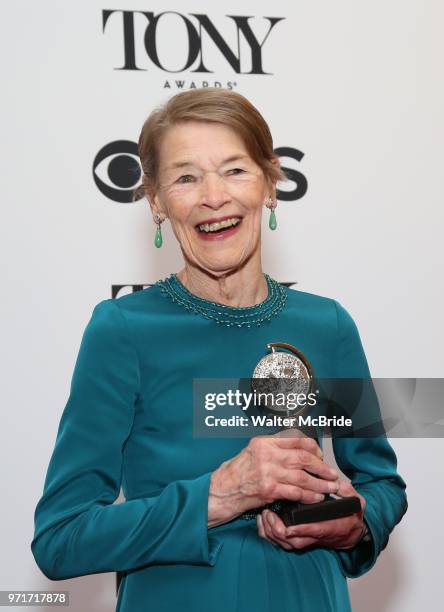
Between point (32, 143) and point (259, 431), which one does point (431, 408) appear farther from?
point (32, 143)

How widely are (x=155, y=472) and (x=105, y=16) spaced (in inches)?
58.6

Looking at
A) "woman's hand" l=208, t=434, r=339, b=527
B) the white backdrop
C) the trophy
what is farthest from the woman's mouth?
the white backdrop

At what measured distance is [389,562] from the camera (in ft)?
7.94

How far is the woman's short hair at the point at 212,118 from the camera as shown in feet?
→ 4.30

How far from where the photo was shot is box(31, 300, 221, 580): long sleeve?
114cm

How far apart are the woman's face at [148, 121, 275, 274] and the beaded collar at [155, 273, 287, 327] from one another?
2.1 inches

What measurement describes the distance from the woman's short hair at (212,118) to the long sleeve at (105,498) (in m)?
0.32

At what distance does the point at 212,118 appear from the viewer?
1306mm

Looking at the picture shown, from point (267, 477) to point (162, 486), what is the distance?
189 millimetres

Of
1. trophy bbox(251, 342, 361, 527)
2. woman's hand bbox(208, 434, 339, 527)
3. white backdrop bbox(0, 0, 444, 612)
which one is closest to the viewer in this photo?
woman's hand bbox(208, 434, 339, 527)

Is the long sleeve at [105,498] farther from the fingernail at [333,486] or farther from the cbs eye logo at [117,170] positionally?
the cbs eye logo at [117,170]

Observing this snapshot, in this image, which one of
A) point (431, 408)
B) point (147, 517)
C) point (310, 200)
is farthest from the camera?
point (310, 200)

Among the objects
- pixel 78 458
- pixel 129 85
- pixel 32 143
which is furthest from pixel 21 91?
pixel 78 458

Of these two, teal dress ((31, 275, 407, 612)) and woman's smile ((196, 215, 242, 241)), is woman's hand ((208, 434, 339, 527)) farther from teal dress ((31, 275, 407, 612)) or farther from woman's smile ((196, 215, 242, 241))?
woman's smile ((196, 215, 242, 241))
